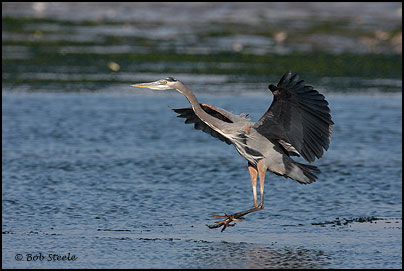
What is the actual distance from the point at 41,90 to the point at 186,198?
9.19 m

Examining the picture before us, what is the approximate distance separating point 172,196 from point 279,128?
221cm

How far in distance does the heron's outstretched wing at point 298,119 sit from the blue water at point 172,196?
3.16 ft

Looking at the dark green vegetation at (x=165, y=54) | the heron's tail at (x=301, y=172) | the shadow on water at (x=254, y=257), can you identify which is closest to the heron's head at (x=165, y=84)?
the heron's tail at (x=301, y=172)

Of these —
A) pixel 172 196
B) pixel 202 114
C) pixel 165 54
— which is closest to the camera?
pixel 202 114

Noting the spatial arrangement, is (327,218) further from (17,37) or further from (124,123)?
(17,37)

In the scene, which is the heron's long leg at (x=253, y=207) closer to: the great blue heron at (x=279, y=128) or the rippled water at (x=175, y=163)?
the great blue heron at (x=279, y=128)

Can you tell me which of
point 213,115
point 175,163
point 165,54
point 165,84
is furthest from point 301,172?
point 165,54

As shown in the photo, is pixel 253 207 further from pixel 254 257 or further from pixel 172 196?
pixel 172 196

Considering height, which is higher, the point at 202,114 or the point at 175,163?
the point at 202,114

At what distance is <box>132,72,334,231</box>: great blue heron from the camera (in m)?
7.74

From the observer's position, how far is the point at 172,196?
9680 mm

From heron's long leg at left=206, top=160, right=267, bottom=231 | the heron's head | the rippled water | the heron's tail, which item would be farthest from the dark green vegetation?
the heron's tail

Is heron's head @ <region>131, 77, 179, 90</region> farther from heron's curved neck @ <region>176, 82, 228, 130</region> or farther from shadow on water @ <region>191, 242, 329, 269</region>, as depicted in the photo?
shadow on water @ <region>191, 242, 329, 269</region>

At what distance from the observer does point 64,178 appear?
10.5 m
